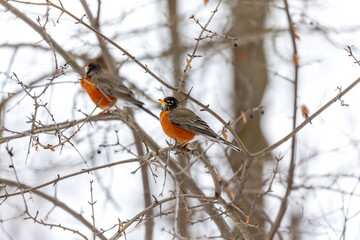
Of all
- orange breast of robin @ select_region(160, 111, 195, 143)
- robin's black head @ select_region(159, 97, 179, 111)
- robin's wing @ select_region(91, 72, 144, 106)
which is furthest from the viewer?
robin's wing @ select_region(91, 72, 144, 106)

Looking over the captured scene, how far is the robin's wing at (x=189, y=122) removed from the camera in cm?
534

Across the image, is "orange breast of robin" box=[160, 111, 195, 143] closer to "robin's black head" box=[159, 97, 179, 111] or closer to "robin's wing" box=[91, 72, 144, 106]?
"robin's black head" box=[159, 97, 179, 111]

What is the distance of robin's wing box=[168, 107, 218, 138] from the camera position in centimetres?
534

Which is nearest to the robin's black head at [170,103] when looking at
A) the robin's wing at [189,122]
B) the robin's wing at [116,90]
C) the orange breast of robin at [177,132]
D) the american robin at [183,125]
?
Answer: the american robin at [183,125]

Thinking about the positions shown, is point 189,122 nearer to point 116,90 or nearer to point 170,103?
point 170,103

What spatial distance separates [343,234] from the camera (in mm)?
4160

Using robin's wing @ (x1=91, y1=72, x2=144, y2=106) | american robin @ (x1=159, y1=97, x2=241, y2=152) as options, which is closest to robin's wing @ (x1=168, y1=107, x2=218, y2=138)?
american robin @ (x1=159, y1=97, x2=241, y2=152)

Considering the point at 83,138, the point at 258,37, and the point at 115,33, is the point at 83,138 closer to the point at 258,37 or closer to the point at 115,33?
the point at 115,33

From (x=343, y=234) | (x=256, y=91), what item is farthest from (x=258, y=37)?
(x=343, y=234)

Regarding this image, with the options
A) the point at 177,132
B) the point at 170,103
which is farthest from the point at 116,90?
the point at 177,132

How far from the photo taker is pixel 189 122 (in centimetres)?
547

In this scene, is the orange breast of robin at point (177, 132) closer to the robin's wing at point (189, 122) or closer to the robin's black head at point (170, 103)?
the robin's wing at point (189, 122)

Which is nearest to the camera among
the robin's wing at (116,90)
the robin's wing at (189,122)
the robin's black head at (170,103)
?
the robin's wing at (189,122)

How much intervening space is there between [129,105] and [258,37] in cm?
295
